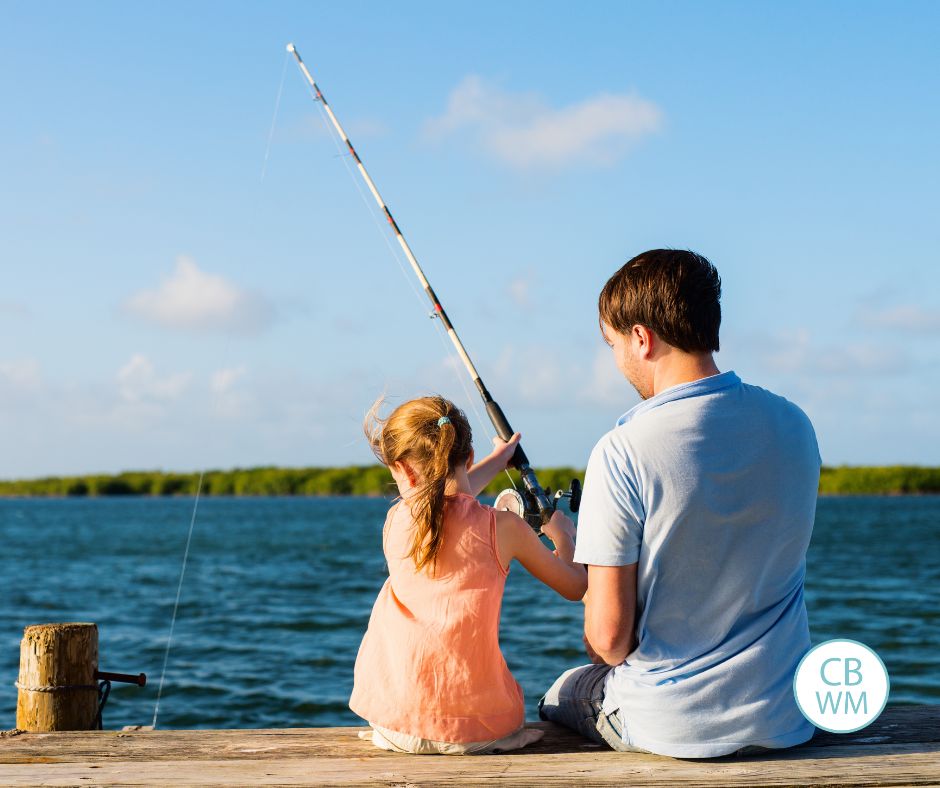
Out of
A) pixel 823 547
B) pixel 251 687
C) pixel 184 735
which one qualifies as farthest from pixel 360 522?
pixel 184 735

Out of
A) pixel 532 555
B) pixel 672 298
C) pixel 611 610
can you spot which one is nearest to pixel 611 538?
pixel 611 610

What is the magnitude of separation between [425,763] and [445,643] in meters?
0.30

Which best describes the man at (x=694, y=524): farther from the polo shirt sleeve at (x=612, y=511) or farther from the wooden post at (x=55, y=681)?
the wooden post at (x=55, y=681)

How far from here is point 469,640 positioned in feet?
8.50

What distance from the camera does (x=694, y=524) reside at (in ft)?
7.42

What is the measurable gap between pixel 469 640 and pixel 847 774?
0.91 meters

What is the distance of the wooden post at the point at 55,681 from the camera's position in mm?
3668

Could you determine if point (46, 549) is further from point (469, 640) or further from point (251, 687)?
point (469, 640)

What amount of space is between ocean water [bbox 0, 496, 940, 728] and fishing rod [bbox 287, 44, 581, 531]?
4.96 metres

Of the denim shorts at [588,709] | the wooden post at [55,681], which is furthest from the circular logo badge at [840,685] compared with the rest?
the wooden post at [55,681]

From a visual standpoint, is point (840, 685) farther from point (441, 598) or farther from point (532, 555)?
point (441, 598)

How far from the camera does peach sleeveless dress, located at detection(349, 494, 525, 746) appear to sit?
259 centimetres

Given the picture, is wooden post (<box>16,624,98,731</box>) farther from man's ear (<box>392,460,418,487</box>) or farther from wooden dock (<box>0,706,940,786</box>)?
man's ear (<box>392,460,418,487</box>)

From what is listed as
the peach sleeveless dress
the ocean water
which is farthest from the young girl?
the ocean water
